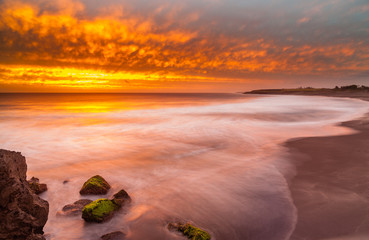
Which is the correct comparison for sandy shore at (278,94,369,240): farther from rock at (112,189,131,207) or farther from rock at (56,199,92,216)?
rock at (56,199,92,216)

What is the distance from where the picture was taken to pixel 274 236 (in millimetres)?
4016

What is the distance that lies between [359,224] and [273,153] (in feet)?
17.3

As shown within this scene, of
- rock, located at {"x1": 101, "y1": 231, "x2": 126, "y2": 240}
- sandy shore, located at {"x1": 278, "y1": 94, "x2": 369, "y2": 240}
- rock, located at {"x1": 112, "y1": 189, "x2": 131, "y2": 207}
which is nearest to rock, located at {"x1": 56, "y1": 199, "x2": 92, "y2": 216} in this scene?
rock, located at {"x1": 112, "y1": 189, "x2": 131, "y2": 207}

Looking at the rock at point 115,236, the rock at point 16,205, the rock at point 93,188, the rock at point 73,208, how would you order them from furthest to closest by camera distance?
the rock at point 93,188, the rock at point 73,208, the rock at point 115,236, the rock at point 16,205

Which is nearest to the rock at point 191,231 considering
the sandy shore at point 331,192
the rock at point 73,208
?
the sandy shore at point 331,192

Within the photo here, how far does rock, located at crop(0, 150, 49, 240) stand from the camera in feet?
9.32

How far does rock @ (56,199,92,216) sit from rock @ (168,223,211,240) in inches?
79.7

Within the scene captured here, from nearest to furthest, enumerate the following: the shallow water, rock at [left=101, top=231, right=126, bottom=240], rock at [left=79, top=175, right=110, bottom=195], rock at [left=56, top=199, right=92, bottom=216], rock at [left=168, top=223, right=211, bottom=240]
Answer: rock at [left=168, top=223, right=211, bottom=240] < rock at [left=101, top=231, right=126, bottom=240] < the shallow water < rock at [left=56, top=199, right=92, bottom=216] < rock at [left=79, top=175, right=110, bottom=195]

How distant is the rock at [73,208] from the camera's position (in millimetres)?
4719

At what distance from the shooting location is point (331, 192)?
5355 mm

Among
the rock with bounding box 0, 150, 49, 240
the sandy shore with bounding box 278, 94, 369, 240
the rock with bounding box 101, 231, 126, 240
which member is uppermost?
the rock with bounding box 0, 150, 49, 240

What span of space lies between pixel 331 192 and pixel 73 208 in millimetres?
5969

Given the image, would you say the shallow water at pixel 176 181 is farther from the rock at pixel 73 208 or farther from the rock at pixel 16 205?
the rock at pixel 16 205

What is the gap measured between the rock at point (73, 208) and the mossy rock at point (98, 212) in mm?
479
